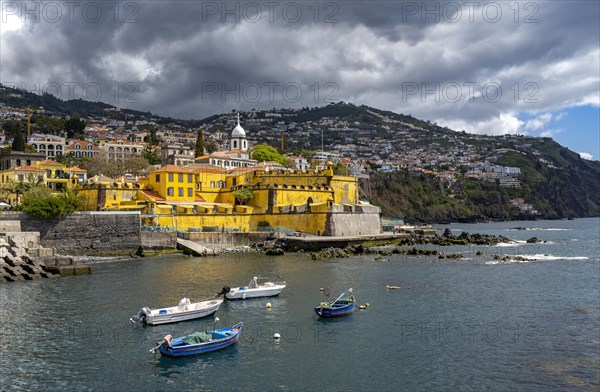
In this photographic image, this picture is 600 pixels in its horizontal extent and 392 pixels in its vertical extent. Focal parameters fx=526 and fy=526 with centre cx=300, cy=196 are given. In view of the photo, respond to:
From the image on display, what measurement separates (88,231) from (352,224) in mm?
24193

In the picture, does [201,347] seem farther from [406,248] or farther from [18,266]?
[406,248]

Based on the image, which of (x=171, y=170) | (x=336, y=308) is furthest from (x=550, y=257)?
(x=171, y=170)

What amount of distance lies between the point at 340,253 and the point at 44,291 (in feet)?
74.4

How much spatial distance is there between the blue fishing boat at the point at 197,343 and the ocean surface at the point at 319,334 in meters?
0.27

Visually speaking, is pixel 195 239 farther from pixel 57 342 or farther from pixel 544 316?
pixel 544 316

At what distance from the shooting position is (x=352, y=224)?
2039 inches

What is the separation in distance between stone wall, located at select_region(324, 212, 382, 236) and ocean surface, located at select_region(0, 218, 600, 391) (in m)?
15.2

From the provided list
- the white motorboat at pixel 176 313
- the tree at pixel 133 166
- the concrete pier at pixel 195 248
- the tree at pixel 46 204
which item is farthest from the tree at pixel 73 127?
the white motorboat at pixel 176 313

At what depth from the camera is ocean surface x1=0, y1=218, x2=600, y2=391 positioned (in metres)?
15.2

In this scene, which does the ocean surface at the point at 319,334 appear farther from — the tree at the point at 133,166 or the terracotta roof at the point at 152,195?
the tree at the point at 133,166

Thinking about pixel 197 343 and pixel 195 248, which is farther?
pixel 195 248

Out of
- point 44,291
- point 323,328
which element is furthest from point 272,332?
point 44,291

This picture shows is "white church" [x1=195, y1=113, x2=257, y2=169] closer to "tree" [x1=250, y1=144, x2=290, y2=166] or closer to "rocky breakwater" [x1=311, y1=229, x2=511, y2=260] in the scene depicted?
"tree" [x1=250, y1=144, x2=290, y2=166]

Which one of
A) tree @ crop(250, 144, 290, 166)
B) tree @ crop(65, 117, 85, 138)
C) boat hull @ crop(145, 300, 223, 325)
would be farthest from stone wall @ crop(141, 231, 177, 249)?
tree @ crop(65, 117, 85, 138)
